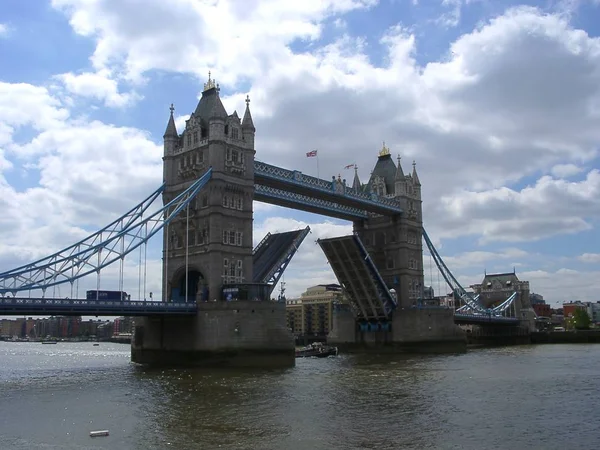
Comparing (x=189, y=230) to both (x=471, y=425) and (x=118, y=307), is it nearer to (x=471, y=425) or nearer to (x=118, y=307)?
(x=118, y=307)

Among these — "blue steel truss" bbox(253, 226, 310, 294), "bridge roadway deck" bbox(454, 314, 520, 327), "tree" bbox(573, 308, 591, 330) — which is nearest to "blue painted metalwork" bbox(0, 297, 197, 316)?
"blue steel truss" bbox(253, 226, 310, 294)

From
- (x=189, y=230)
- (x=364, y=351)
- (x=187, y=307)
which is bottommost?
(x=364, y=351)

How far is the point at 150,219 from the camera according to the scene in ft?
204

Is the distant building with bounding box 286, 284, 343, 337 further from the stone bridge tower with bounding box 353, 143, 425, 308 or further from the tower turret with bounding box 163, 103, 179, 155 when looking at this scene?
the tower turret with bounding box 163, 103, 179, 155

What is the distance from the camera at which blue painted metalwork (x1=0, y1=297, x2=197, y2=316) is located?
5056 cm

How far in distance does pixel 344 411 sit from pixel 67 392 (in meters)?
19.8

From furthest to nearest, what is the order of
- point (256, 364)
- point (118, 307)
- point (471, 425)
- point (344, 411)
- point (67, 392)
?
point (256, 364) → point (118, 307) → point (67, 392) → point (344, 411) → point (471, 425)

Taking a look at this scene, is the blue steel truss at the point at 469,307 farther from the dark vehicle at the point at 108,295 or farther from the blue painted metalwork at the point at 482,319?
the dark vehicle at the point at 108,295

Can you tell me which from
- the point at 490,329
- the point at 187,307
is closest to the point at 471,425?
the point at 187,307

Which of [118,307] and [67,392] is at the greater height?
[118,307]

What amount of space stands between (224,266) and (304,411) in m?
33.4

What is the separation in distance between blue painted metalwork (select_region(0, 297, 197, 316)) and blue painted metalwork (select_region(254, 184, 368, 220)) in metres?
17.8

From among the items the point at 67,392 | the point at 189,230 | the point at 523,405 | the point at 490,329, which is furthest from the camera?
the point at 490,329

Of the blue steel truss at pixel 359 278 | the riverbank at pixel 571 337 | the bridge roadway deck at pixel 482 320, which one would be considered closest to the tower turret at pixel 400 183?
the blue steel truss at pixel 359 278
